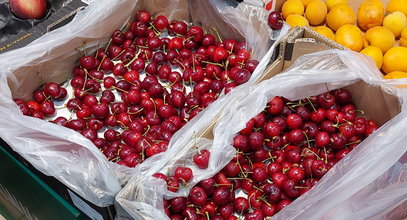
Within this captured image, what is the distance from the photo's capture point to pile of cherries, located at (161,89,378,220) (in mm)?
1314

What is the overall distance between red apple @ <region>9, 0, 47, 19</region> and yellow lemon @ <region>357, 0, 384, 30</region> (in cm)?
142

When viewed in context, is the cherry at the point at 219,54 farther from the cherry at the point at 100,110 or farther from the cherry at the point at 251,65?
the cherry at the point at 100,110

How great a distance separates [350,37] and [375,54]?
13 cm

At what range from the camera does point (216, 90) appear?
164 cm

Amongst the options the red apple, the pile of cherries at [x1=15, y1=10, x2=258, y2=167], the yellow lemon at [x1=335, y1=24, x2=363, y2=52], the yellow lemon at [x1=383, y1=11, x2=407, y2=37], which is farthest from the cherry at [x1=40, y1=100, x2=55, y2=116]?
the yellow lemon at [x1=383, y1=11, x2=407, y2=37]

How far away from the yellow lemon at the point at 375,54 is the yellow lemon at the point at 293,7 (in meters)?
0.38

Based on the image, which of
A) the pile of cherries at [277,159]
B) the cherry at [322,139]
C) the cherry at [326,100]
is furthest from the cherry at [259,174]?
the cherry at [326,100]

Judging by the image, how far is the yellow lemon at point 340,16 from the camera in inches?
77.2

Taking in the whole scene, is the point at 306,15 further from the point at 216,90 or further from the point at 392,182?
the point at 392,182

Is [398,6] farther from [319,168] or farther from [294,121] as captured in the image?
[319,168]

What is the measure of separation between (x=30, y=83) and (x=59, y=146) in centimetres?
46

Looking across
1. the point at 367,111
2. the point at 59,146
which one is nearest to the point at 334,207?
the point at 367,111

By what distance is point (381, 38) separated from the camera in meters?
1.86

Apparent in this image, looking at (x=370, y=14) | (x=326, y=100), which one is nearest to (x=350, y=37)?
(x=370, y=14)
